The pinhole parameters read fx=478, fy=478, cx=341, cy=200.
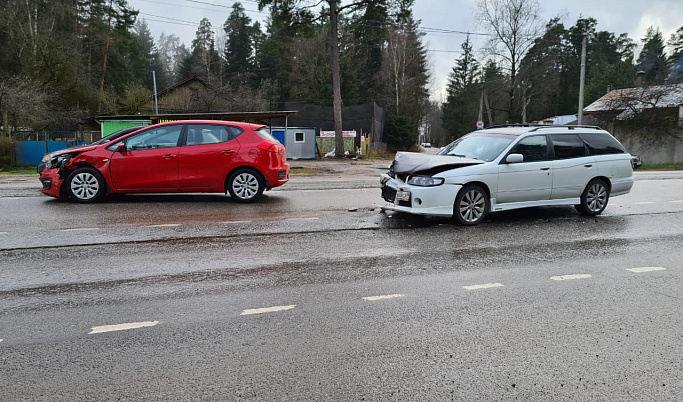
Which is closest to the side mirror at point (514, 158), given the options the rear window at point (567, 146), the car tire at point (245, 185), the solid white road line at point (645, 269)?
the rear window at point (567, 146)

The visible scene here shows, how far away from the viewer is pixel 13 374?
9.80 ft

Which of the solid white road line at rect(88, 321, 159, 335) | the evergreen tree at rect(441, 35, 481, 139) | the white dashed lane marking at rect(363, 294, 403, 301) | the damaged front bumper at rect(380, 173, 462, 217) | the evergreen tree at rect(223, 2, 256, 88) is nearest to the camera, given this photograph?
the solid white road line at rect(88, 321, 159, 335)

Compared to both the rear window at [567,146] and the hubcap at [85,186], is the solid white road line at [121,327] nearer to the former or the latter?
the hubcap at [85,186]

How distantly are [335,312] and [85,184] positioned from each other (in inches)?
297

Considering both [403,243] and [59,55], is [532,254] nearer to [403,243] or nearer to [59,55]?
[403,243]

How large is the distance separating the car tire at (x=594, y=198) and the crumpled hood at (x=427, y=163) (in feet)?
8.69

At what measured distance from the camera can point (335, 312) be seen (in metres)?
4.10

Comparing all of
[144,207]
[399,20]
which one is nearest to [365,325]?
[144,207]

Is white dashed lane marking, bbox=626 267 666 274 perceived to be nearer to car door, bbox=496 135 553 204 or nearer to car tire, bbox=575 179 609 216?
car door, bbox=496 135 553 204

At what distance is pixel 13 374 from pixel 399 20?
A: 3129 cm

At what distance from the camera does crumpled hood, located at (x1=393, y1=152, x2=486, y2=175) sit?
8.01 meters

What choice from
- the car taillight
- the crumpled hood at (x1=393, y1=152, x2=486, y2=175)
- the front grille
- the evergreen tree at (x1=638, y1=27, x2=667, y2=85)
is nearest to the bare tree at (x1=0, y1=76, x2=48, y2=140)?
the car taillight

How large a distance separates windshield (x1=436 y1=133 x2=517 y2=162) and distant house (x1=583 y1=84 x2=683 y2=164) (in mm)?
31613

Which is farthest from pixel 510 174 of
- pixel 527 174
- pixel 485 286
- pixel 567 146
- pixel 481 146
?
pixel 485 286
